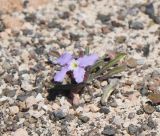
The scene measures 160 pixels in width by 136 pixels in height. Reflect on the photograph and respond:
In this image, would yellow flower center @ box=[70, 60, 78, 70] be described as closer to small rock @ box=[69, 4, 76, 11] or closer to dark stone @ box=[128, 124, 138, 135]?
dark stone @ box=[128, 124, 138, 135]

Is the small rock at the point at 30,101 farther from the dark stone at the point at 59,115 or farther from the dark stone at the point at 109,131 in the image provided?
the dark stone at the point at 109,131

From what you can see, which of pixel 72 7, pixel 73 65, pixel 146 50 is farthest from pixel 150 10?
pixel 73 65

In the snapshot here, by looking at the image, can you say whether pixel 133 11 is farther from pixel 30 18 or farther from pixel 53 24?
pixel 30 18

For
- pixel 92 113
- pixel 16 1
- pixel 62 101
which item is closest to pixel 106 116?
pixel 92 113

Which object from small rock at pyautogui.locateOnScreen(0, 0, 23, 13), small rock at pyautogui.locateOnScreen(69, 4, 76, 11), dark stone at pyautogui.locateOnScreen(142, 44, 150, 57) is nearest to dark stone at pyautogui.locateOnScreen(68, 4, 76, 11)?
small rock at pyautogui.locateOnScreen(69, 4, 76, 11)

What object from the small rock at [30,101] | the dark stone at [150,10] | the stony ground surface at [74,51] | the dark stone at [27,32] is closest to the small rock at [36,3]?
the stony ground surface at [74,51]
